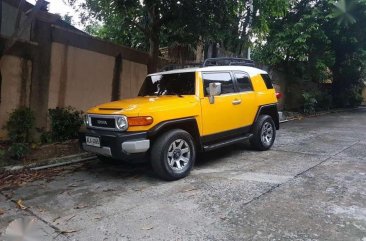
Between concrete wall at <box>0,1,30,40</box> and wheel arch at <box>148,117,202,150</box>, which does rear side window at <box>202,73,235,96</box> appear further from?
concrete wall at <box>0,1,30,40</box>

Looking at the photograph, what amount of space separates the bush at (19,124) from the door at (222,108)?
3.58 m

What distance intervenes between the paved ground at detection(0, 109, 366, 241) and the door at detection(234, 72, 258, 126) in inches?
32.9

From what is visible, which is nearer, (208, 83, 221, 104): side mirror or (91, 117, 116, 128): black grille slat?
(91, 117, 116, 128): black grille slat

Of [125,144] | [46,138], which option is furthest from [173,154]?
[46,138]

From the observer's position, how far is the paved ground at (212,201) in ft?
12.1

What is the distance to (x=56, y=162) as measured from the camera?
6.79 meters

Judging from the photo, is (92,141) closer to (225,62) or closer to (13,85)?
(13,85)

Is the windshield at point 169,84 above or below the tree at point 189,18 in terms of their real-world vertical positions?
below

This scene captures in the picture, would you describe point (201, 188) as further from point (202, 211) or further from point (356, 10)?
point (356, 10)

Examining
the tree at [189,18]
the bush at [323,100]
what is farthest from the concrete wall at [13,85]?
the bush at [323,100]

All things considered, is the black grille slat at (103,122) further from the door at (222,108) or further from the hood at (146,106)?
the door at (222,108)

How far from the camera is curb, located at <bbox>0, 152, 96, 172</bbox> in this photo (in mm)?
6219

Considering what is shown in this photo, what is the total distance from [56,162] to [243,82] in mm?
4102

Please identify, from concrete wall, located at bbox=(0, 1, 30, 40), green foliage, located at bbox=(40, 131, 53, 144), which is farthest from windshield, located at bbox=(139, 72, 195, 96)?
concrete wall, located at bbox=(0, 1, 30, 40)
